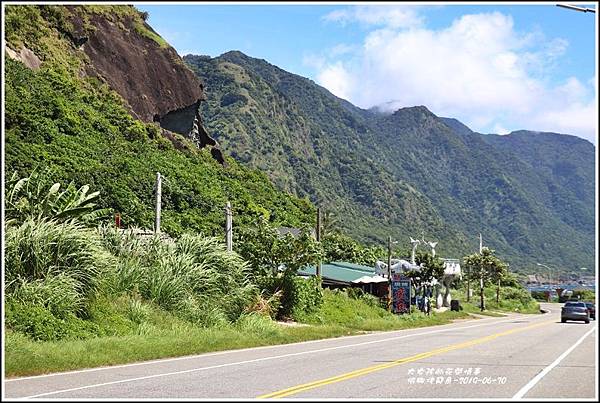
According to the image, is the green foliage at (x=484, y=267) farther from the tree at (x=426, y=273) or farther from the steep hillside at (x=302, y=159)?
the steep hillside at (x=302, y=159)

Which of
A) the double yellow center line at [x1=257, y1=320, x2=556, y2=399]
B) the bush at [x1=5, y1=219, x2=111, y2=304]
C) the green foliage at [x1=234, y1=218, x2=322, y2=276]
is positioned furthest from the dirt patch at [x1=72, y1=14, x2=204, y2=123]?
the double yellow center line at [x1=257, y1=320, x2=556, y2=399]

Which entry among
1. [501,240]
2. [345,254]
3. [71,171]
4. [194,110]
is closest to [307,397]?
[71,171]

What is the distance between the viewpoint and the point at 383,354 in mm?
20266

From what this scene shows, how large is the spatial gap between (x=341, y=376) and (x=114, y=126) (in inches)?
2144

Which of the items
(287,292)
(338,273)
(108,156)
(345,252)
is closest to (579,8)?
(287,292)

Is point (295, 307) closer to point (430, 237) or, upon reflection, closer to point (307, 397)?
point (307, 397)

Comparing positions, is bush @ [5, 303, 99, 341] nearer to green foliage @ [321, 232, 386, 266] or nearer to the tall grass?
A: the tall grass

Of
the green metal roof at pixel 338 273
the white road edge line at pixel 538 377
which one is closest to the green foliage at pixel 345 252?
the green metal roof at pixel 338 273

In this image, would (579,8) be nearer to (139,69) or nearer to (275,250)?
(275,250)

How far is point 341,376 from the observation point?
14.7m

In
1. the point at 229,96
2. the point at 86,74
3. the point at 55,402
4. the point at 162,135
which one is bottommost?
the point at 55,402

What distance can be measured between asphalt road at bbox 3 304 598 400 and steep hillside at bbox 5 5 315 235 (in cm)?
2952

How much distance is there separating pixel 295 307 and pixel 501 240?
17204 centimetres

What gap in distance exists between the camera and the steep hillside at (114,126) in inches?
2088
